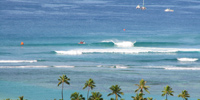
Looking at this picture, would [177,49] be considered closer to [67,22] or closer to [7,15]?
[67,22]

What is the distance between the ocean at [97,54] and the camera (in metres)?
86.9

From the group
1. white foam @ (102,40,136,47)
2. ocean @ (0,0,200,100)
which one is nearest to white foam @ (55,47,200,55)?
ocean @ (0,0,200,100)

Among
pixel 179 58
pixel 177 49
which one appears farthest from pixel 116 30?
pixel 179 58

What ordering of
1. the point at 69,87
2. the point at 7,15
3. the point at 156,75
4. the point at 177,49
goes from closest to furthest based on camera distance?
the point at 69,87
the point at 156,75
the point at 177,49
the point at 7,15

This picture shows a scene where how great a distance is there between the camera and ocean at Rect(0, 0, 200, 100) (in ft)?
285

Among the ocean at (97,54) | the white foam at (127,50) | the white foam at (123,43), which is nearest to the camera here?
the ocean at (97,54)

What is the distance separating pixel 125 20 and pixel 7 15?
166 ft

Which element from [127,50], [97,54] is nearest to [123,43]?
[127,50]

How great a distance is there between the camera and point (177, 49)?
127m

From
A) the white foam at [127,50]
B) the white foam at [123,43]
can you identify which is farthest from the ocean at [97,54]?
the white foam at [123,43]

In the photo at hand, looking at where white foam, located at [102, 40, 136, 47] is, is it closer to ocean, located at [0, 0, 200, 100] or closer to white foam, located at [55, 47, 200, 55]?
ocean, located at [0, 0, 200, 100]

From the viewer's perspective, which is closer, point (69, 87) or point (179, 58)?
point (69, 87)

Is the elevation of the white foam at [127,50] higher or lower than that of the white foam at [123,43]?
lower

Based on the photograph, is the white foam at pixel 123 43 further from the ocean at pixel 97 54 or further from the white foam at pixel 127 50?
the white foam at pixel 127 50
